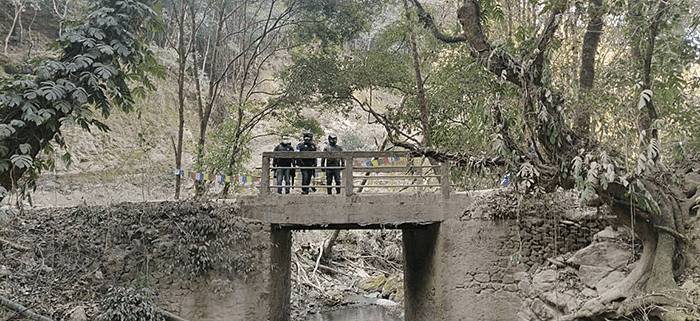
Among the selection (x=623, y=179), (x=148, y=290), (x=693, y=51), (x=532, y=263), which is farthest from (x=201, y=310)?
(x=693, y=51)

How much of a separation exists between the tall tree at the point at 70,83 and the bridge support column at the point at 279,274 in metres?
3.95

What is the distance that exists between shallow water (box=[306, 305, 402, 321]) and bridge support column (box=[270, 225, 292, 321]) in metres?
2.30

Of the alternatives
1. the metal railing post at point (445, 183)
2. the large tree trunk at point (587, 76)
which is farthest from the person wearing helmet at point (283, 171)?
the large tree trunk at point (587, 76)

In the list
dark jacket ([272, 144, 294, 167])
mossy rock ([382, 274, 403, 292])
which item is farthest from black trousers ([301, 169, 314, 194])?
mossy rock ([382, 274, 403, 292])

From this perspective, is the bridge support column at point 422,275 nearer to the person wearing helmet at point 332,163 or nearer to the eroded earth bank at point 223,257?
the eroded earth bank at point 223,257

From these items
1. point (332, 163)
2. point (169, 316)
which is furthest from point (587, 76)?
point (169, 316)

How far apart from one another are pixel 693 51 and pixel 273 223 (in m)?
6.30

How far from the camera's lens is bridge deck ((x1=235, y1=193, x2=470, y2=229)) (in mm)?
8672

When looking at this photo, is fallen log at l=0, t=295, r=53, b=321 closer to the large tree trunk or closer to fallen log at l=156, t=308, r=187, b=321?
fallen log at l=156, t=308, r=187, b=321

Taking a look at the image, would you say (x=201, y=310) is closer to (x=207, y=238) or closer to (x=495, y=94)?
(x=207, y=238)

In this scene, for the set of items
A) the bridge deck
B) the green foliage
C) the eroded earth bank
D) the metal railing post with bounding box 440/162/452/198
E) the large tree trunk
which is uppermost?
the large tree trunk

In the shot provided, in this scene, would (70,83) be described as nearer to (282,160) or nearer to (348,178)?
(348,178)

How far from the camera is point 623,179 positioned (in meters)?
5.28

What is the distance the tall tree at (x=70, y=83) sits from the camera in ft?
16.5
